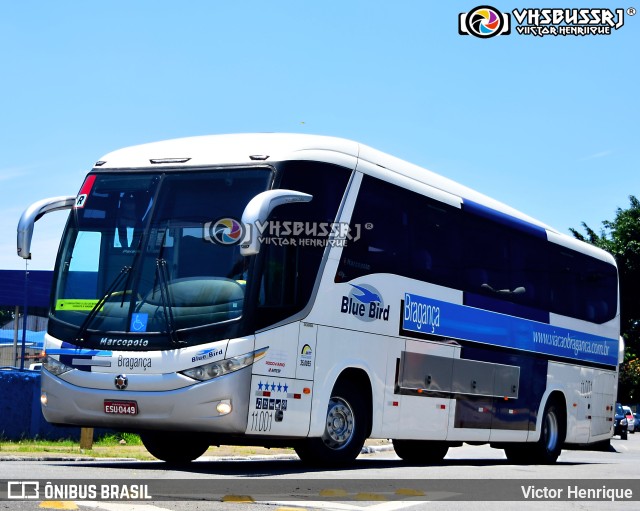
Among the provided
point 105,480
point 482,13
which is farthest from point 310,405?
point 482,13

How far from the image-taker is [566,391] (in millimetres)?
20641

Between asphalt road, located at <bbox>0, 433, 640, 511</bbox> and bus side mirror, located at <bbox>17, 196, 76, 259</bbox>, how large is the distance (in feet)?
8.48

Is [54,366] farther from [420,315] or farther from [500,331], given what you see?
[500,331]

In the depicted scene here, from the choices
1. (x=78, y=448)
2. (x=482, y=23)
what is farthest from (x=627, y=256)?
(x=78, y=448)

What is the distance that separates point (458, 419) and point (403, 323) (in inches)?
94.0

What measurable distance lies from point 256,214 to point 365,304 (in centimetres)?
306

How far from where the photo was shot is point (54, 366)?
517 inches

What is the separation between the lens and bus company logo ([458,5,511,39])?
23.8m

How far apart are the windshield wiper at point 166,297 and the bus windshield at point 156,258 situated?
1 cm

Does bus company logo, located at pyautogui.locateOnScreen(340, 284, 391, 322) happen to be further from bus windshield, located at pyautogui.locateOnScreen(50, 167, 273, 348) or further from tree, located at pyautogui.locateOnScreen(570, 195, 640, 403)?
tree, located at pyautogui.locateOnScreen(570, 195, 640, 403)

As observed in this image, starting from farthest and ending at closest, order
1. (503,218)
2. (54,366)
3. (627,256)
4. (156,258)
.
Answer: (627,256) < (503,218) < (54,366) < (156,258)

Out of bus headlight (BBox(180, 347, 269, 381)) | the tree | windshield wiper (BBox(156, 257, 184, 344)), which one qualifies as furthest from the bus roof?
the tree

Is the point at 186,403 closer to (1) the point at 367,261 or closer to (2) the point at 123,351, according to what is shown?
(2) the point at 123,351

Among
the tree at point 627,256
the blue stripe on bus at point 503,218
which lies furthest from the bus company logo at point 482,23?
the tree at point 627,256
